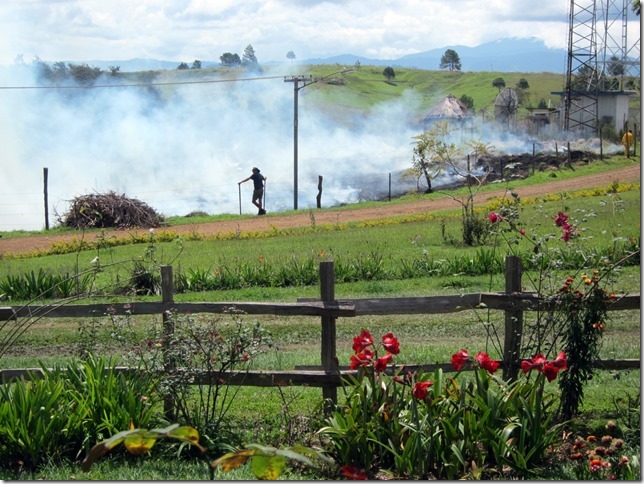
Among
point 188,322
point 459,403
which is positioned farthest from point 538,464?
point 188,322

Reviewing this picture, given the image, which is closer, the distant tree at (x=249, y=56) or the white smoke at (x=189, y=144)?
the white smoke at (x=189, y=144)

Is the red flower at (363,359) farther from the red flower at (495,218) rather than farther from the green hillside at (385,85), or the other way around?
the green hillside at (385,85)

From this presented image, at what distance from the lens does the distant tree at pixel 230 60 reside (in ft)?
326

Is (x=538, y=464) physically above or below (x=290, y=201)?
below

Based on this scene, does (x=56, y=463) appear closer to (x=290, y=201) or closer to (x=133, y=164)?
(x=290, y=201)

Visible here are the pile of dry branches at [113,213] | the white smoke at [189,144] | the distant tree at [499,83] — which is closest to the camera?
the pile of dry branches at [113,213]

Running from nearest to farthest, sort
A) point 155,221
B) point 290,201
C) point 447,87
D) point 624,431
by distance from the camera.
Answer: point 624,431, point 155,221, point 290,201, point 447,87

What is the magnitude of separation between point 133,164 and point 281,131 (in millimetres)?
14835

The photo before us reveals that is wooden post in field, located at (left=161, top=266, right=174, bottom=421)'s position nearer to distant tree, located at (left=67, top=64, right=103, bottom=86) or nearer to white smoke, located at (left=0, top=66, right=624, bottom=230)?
white smoke, located at (left=0, top=66, right=624, bottom=230)

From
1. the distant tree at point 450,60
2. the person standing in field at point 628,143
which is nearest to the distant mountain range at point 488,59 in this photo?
the distant tree at point 450,60

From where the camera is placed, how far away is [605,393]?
28.1ft

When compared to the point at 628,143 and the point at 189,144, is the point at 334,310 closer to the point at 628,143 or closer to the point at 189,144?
the point at 628,143

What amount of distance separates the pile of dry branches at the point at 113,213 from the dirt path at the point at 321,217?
3.78 feet

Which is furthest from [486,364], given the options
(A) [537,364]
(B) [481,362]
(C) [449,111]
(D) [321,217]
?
(C) [449,111]
